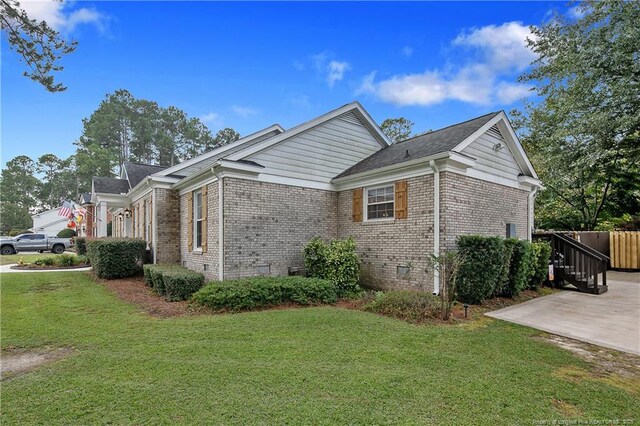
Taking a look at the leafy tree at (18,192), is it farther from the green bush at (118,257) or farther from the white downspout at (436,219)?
the white downspout at (436,219)

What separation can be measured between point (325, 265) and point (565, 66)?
40.4 feet

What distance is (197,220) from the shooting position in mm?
10820

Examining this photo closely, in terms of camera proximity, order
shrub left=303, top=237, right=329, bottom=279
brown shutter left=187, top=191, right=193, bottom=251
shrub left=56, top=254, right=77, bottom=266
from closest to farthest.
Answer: shrub left=303, top=237, right=329, bottom=279
brown shutter left=187, top=191, right=193, bottom=251
shrub left=56, top=254, right=77, bottom=266

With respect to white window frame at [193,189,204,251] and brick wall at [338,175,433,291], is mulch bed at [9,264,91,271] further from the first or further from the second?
brick wall at [338,175,433,291]

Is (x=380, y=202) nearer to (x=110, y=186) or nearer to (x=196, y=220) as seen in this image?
(x=196, y=220)

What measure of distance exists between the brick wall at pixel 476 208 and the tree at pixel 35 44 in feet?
28.0

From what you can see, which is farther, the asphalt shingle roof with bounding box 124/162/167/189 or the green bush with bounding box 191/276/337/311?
the asphalt shingle roof with bounding box 124/162/167/189

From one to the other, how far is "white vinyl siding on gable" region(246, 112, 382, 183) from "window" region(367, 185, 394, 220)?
1.73 metres

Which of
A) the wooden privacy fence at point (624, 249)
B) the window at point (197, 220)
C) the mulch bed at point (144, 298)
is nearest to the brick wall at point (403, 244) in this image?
the window at point (197, 220)

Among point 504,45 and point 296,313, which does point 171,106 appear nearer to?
point 504,45

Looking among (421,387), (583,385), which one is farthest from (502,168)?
(421,387)

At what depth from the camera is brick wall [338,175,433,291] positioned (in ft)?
27.9

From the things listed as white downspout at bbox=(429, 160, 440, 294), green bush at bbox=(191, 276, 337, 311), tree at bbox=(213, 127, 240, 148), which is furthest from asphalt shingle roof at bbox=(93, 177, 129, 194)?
tree at bbox=(213, 127, 240, 148)

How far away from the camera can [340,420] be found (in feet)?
9.70
